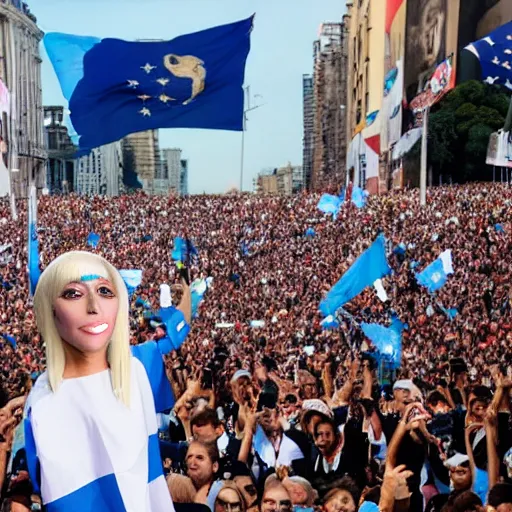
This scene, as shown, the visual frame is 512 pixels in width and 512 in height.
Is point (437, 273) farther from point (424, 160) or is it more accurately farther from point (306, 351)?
point (306, 351)

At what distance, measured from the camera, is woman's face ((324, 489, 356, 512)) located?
5.18 m

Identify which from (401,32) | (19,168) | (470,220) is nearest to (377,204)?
(470,220)

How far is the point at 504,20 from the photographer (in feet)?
19.5

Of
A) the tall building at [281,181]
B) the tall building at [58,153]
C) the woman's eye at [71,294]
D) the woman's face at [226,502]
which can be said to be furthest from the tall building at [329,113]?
the woman's eye at [71,294]

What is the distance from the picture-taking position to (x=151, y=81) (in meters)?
5.87

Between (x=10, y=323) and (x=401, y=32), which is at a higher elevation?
(x=401, y=32)

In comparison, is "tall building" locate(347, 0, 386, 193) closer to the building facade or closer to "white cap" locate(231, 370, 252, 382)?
the building facade

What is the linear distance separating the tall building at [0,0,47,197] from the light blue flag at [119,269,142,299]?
0.83m

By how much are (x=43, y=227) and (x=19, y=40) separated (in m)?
1.21

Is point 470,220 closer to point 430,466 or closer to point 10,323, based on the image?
point 430,466

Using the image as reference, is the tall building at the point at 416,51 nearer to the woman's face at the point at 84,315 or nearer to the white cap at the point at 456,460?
the white cap at the point at 456,460

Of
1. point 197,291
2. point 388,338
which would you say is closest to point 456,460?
point 388,338

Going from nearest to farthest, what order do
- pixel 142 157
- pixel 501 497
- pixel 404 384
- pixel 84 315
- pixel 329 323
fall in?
1. pixel 84 315
2. pixel 501 497
3. pixel 404 384
4. pixel 329 323
5. pixel 142 157

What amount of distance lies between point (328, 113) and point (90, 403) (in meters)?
3.01
